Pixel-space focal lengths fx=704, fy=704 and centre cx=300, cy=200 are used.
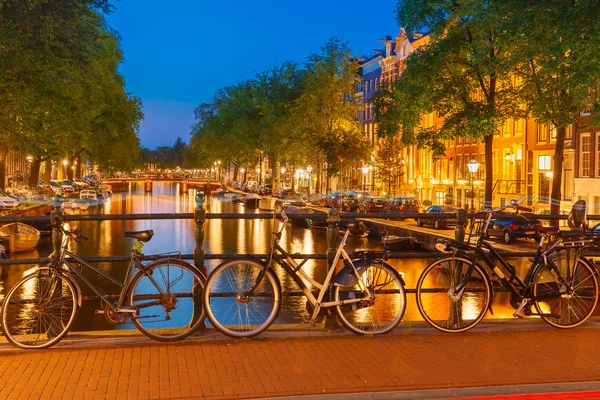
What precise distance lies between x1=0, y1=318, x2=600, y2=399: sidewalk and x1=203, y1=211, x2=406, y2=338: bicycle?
0.18 meters

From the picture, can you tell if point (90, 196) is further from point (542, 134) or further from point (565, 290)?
point (565, 290)

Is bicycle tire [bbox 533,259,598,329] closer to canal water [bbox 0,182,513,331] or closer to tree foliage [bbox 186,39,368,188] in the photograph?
canal water [bbox 0,182,513,331]

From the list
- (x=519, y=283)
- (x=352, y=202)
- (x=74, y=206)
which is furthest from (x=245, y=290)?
(x=352, y=202)

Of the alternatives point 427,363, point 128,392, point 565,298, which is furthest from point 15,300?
point 565,298

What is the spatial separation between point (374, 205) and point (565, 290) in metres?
40.5

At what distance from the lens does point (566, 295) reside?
325 inches

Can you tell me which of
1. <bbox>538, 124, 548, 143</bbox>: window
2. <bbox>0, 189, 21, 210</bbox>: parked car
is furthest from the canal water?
<bbox>538, 124, 548, 143</bbox>: window

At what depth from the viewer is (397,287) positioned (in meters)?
7.78

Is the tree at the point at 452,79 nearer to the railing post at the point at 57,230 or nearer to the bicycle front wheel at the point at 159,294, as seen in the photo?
the bicycle front wheel at the point at 159,294

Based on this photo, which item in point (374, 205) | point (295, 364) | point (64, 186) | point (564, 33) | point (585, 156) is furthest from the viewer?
point (64, 186)

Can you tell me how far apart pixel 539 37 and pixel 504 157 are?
33047 mm

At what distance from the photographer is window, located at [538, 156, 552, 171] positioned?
4331cm

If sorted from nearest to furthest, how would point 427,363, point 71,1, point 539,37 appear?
point 427,363 < point 539,37 < point 71,1

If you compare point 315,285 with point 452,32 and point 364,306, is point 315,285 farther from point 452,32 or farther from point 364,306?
point 452,32
